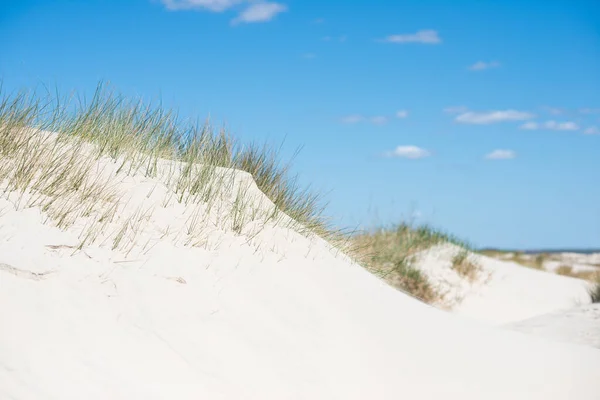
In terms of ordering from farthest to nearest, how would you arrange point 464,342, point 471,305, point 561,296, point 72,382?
point 561,296 < point 471,305 < point 464,342 < point 72,382

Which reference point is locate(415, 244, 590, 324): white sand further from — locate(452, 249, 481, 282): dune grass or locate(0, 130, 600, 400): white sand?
locate(0, 130, 600, 400): white sand

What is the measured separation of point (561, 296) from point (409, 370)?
34.5 feet

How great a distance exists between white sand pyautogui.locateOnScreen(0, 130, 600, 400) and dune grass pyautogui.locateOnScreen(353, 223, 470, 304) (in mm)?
4054

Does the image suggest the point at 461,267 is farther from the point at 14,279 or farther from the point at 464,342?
the point at 14,279

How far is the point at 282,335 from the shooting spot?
4387 millimetres

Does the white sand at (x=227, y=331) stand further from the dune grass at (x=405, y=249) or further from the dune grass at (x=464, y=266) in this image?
the dune grass at (x=464, y=266)

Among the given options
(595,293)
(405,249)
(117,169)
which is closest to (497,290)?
(595,293)

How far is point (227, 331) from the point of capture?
412 centimetres

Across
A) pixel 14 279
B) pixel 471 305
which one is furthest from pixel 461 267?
pixel 14 279

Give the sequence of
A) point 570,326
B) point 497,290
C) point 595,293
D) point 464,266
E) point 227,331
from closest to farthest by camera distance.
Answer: point 227,331 < point 570,326 < point 595,293 < point 464,266 < point 497,290

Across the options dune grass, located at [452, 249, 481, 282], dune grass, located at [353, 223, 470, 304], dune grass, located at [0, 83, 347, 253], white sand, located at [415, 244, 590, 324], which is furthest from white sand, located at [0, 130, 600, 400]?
dune grass, located at [452, 249, 481, 282]

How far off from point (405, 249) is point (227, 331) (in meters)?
8.43

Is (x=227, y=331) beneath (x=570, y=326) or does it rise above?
beneath

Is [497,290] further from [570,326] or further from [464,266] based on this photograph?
[570,326]
